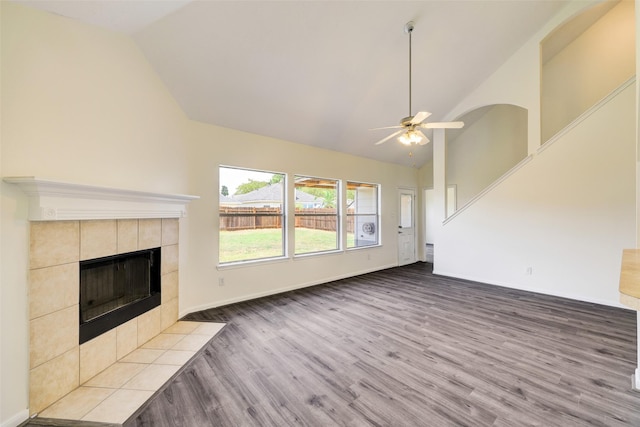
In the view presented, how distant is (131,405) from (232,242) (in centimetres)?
236

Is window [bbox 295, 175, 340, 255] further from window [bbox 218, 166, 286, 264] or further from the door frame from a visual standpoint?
the door frame

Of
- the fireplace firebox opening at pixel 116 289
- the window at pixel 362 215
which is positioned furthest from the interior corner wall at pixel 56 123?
the window at pixel 362 215

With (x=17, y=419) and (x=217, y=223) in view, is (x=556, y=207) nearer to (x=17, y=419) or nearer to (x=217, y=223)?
(x=217, y=223)

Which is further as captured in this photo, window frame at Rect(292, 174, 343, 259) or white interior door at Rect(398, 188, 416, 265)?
white interior door at Rect(398, 188, 416, 265)

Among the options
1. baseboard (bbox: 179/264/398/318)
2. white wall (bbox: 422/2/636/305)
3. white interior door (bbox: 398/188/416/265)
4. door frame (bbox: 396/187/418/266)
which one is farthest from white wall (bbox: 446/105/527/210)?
baseboard (bbox: 179/264/398/318)

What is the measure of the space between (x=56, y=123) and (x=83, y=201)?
0.64m

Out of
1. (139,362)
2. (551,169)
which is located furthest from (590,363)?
(139,362)

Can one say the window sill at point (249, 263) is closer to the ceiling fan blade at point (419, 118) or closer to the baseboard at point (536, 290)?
the ceiling fan blade at point (419, 118)

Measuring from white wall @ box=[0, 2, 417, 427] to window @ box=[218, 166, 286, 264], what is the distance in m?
0.18

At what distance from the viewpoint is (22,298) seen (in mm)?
1751

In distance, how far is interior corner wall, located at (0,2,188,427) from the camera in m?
1.70

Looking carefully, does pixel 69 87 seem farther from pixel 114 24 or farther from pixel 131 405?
pixel 131 405

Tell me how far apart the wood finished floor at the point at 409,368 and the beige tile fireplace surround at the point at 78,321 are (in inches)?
13.2

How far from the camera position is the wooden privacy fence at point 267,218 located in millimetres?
3986
